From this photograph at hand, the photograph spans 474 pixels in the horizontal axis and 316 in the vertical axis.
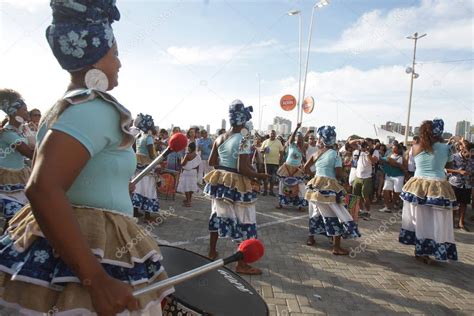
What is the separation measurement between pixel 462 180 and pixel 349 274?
5629 mm

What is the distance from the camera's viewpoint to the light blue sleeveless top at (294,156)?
974 cm

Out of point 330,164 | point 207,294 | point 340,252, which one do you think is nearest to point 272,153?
point 330,164

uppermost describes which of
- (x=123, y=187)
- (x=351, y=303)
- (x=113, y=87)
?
(x=113, y=87)

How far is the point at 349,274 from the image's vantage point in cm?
504

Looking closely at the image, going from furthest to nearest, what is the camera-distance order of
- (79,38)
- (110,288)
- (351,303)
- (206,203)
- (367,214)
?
1. (206,203)
2. (367,214)
3. (351,303)
4. (79,38)
5. (110,288)

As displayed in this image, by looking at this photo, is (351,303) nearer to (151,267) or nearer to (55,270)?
(151,267)

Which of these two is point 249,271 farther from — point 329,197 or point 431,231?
point 431,231

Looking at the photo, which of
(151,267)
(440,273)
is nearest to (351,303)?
(440,273)

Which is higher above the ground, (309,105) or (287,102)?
(287,102)

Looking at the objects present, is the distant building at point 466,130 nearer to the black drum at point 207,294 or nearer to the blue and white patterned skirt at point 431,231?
the blue and white patterned skirt at point 431,231

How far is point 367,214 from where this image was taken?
30.4ft

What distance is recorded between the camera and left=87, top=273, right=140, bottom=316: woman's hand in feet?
3.88

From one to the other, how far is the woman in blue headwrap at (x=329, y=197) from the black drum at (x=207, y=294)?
12.1ft

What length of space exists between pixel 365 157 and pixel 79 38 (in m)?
9.07
